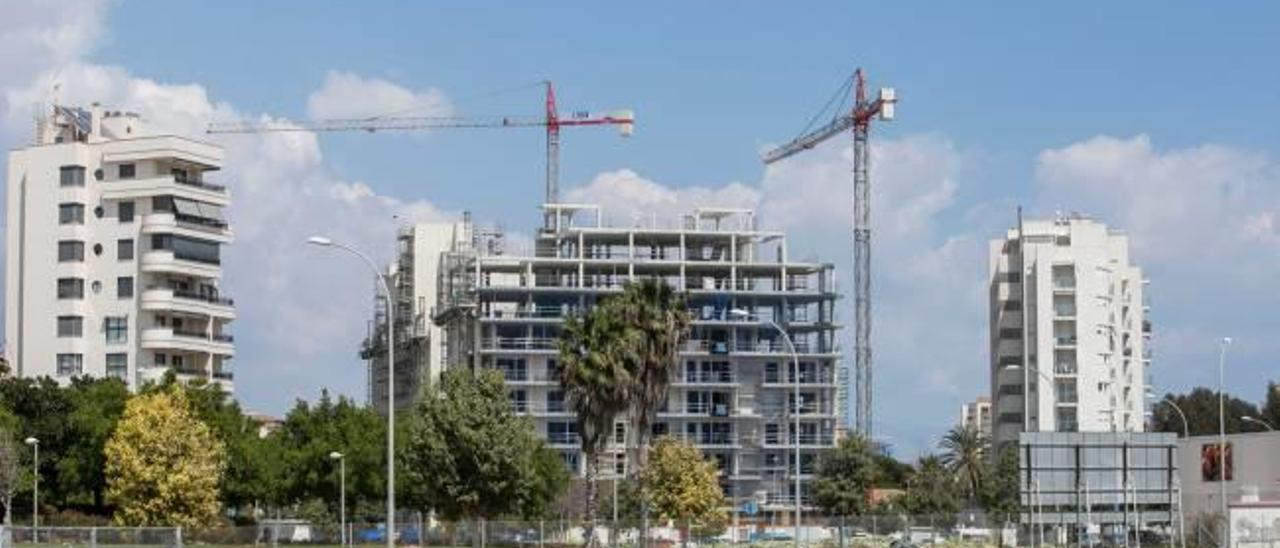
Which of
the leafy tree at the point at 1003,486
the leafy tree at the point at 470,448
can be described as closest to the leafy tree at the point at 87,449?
the leafy tree at the point at 470,448

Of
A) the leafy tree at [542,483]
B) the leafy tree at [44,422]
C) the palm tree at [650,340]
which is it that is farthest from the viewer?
the leafy tree at [44,422]

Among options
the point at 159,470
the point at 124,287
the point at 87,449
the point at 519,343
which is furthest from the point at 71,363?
the point at 519,343

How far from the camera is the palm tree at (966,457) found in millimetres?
156125

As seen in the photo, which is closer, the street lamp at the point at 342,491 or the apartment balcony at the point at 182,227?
the street lamp at the point at 342,491

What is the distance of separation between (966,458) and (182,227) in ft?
197

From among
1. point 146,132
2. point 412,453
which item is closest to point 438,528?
point 412,453

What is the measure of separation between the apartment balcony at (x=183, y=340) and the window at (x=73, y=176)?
11.4m

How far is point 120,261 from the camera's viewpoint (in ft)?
464

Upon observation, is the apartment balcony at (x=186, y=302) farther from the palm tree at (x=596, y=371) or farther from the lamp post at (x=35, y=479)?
the palm tree at (x=596, y=371)

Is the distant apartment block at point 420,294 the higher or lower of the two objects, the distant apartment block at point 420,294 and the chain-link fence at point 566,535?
the higher

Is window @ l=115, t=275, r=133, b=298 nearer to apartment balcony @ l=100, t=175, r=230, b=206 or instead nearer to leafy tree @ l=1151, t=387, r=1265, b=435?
apartment balcony @ l=100, t=175, r=230, b=206

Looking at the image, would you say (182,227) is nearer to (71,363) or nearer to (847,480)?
(71,363)

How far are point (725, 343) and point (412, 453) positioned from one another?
75930 millimetres

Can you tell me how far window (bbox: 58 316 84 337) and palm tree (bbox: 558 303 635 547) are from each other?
2276 inches
